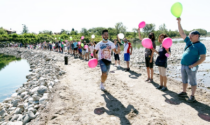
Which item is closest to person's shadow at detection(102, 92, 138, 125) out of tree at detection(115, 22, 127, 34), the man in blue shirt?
the man in blue shirt

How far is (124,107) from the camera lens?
4234 millimetres

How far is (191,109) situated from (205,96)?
1.48m

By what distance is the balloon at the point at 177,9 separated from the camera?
4430 mm

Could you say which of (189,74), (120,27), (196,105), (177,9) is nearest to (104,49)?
(177,9)

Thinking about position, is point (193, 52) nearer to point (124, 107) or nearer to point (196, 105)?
point (196, 105)

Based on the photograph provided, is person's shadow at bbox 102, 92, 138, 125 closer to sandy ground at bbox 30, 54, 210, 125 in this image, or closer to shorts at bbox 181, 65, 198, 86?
sandy ground at bbox 30, 54, 210, 125

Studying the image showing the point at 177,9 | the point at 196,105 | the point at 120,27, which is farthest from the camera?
the point at 120,27

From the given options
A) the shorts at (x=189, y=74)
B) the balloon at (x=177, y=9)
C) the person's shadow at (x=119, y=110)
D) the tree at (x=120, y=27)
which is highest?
the tree at (x=120, y=27)

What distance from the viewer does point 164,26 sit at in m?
125

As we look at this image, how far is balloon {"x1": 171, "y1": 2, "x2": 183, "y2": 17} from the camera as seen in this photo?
443 centimetres

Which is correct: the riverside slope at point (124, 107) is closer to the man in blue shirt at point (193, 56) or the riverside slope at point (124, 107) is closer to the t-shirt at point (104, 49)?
the man in blue shirt at point (193, 56)

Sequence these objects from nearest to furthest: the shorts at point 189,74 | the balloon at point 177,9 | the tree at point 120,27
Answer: the shorts at point 189,74 → the balloon at point 177,9 → the tree at point 120,27

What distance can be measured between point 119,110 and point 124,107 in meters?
0.23

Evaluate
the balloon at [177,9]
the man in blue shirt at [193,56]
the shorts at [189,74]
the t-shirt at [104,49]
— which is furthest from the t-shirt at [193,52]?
the t-shirt at [104,49]
